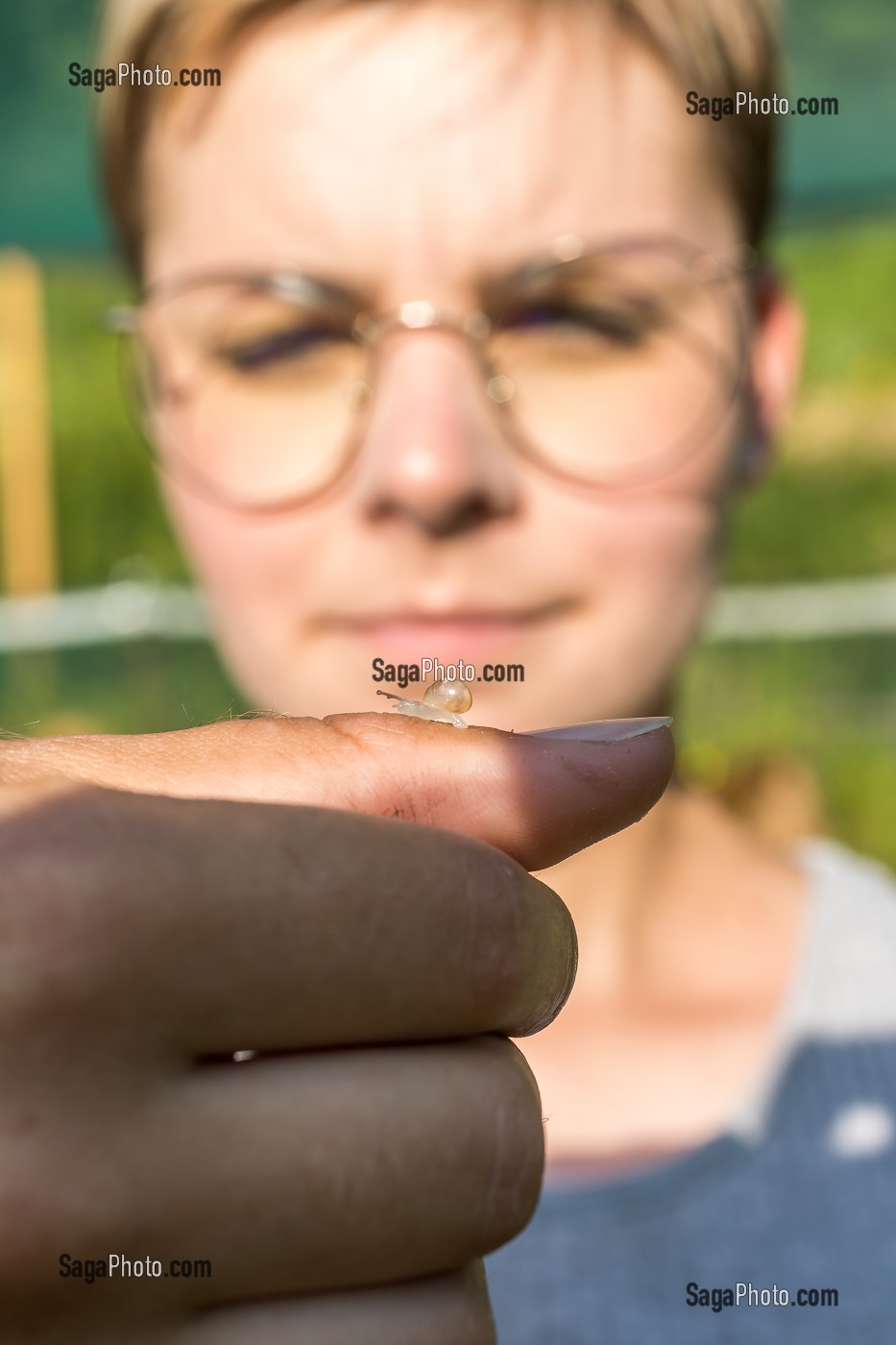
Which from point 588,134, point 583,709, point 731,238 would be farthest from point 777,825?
point 588,134

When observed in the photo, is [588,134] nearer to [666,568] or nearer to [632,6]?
[632,6]

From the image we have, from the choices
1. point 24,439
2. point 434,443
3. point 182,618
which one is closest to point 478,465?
point 434,443

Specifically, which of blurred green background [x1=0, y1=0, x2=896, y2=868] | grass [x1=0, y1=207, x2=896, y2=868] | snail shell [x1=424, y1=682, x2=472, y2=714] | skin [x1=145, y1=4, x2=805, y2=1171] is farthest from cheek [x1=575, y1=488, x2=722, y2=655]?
grass [x1=0, y1=207, x2=896, y2=868]

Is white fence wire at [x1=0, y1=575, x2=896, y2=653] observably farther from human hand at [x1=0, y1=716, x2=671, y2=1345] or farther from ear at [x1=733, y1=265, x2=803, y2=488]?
human hand at [x1=0, y1=716, x2=671, y2=1345]

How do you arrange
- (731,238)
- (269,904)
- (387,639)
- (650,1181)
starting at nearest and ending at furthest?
(269,904) < (650,1181) < (387,639) < (731,238)

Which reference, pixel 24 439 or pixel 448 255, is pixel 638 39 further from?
pixel 24 439
